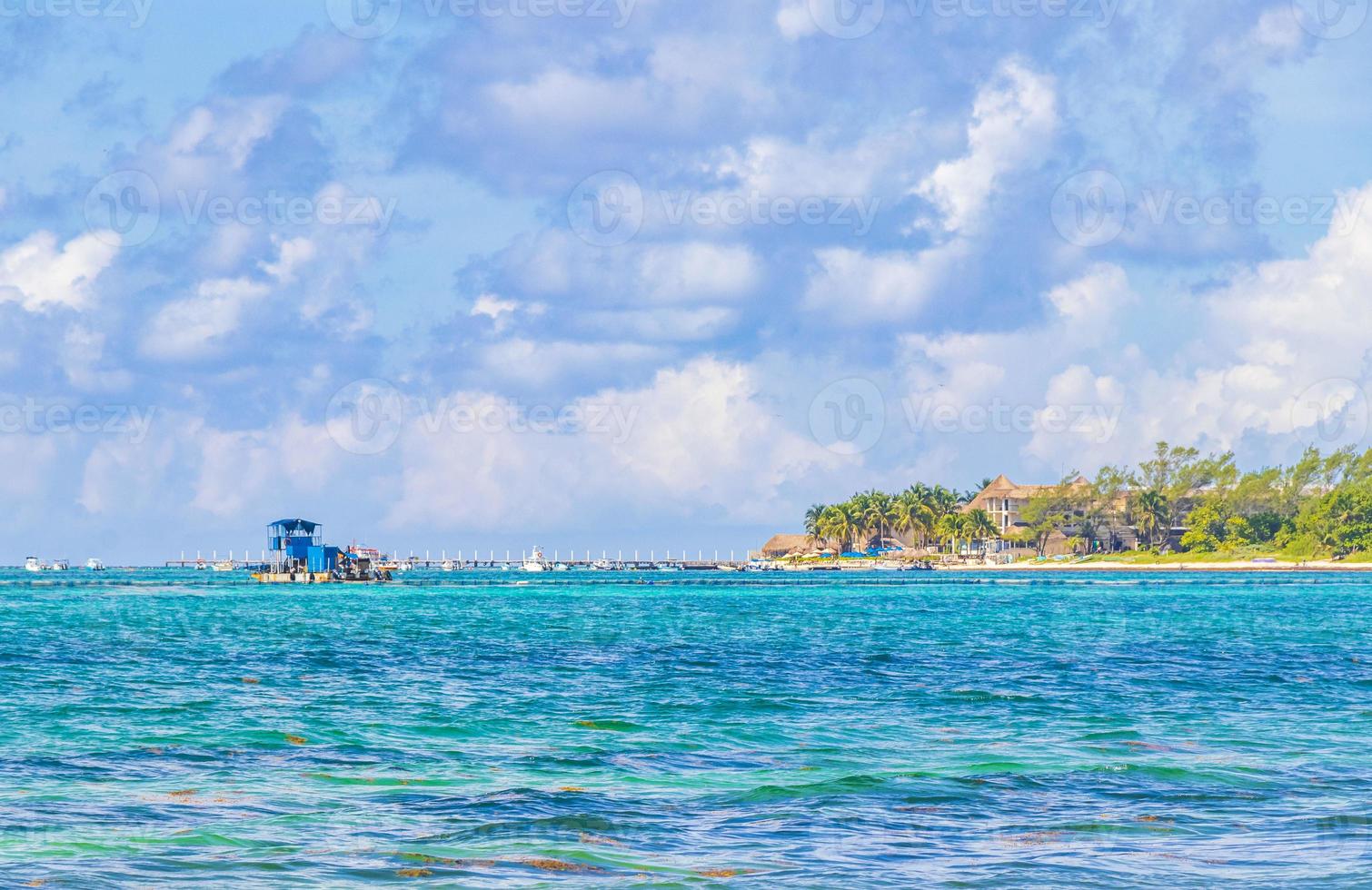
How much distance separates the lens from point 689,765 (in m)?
22.6

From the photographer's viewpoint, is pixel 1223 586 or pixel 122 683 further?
pixel 1223 586

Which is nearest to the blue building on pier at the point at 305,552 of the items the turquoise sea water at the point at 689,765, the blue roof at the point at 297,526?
the blue roof at the point at 297,526

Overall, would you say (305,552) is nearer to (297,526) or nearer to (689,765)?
(297,526)

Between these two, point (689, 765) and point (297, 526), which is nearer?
point (689, 765)

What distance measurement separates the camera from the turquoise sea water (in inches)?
611

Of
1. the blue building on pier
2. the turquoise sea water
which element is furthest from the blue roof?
the turquoise sea water

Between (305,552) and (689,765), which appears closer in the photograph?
(689,765)

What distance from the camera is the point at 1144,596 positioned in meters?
114

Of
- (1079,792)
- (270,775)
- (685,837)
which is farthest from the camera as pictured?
(270,775)

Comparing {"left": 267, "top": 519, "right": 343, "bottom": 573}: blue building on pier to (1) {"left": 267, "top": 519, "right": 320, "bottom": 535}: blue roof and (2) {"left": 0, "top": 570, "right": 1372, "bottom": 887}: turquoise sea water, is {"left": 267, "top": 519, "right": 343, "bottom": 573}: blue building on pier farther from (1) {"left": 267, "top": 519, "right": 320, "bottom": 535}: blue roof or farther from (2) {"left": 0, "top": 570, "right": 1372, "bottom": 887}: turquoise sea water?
(2) {"left": 0, "top": 570, "right": 1372, "bottom": 887}: turquoise sea water

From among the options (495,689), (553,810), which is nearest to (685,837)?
(553,810)

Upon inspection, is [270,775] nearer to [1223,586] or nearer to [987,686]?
[987,686]

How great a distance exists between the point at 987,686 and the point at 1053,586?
118285 mm

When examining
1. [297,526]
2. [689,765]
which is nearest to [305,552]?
[297,526]
